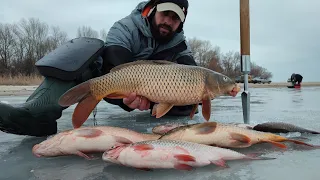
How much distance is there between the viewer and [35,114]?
2676mm

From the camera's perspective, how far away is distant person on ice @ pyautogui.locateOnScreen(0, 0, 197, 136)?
264 centimetres

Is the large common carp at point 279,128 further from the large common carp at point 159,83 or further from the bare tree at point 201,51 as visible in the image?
the bare tree at point 201,51

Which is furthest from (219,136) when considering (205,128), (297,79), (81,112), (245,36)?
(297,79)

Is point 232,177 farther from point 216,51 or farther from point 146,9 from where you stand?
point 216,51

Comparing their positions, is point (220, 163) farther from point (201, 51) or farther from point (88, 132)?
point (201, 51)

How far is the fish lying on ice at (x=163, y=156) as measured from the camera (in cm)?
171

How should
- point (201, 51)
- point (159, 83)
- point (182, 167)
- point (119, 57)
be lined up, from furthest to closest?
point (201, 51)
point (119, 57)
point (159, 83)
point (182, 167)

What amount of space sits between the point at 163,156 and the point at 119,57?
5.95 feet

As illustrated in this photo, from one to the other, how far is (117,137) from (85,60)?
1.33 meters

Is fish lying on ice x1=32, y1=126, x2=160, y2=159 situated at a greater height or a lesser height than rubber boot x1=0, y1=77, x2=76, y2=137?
lesser

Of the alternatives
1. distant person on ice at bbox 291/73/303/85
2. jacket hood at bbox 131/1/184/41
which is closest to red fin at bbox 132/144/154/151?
jacket hood at bbox 131/1/184/41

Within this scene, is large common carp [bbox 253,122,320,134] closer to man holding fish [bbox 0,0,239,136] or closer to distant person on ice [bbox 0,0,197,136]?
man holding fish [bbox 0,0,239,136]

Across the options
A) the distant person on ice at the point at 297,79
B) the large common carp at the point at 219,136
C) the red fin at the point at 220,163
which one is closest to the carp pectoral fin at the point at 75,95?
the large common carp at the point at 219,136

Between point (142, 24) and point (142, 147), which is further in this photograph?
point (142, 24)
